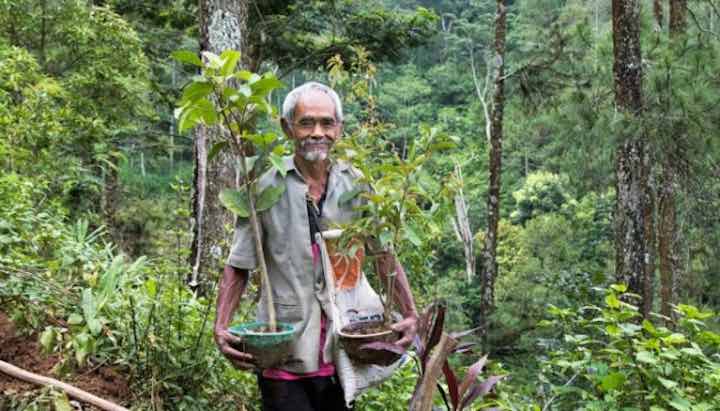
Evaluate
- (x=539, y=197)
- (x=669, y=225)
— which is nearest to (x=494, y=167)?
(x=669, y=225)

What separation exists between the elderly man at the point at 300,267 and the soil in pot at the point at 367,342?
5 centimetres

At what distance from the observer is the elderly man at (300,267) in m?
2.04

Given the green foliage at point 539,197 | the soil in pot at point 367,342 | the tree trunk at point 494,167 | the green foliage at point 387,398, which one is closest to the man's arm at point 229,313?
the soil in pot at point 367,342

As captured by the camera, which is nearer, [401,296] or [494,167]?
[401,296]

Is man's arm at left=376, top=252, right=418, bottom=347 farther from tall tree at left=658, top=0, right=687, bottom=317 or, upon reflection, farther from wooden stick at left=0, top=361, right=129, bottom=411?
tall tree at left=658, top=0, right=687, bottom=317

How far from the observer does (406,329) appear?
2.03 m

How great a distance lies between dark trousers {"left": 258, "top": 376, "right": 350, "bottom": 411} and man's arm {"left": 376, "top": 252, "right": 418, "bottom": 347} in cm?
26

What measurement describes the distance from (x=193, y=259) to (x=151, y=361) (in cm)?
210

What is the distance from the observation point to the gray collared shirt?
6.69 feet

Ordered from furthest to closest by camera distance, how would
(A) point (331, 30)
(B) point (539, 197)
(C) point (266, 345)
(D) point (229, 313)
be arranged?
(B) point (539, 197) → (A) point (331, 30) → (D) point (229, 313) → (C) point (266, 345)

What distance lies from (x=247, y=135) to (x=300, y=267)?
410mm

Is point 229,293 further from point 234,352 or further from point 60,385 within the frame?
point 60,385

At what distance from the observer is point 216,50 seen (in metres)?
4.48

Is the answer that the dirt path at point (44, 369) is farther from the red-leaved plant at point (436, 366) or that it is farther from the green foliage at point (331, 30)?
the green foliage at point (331, 30)
